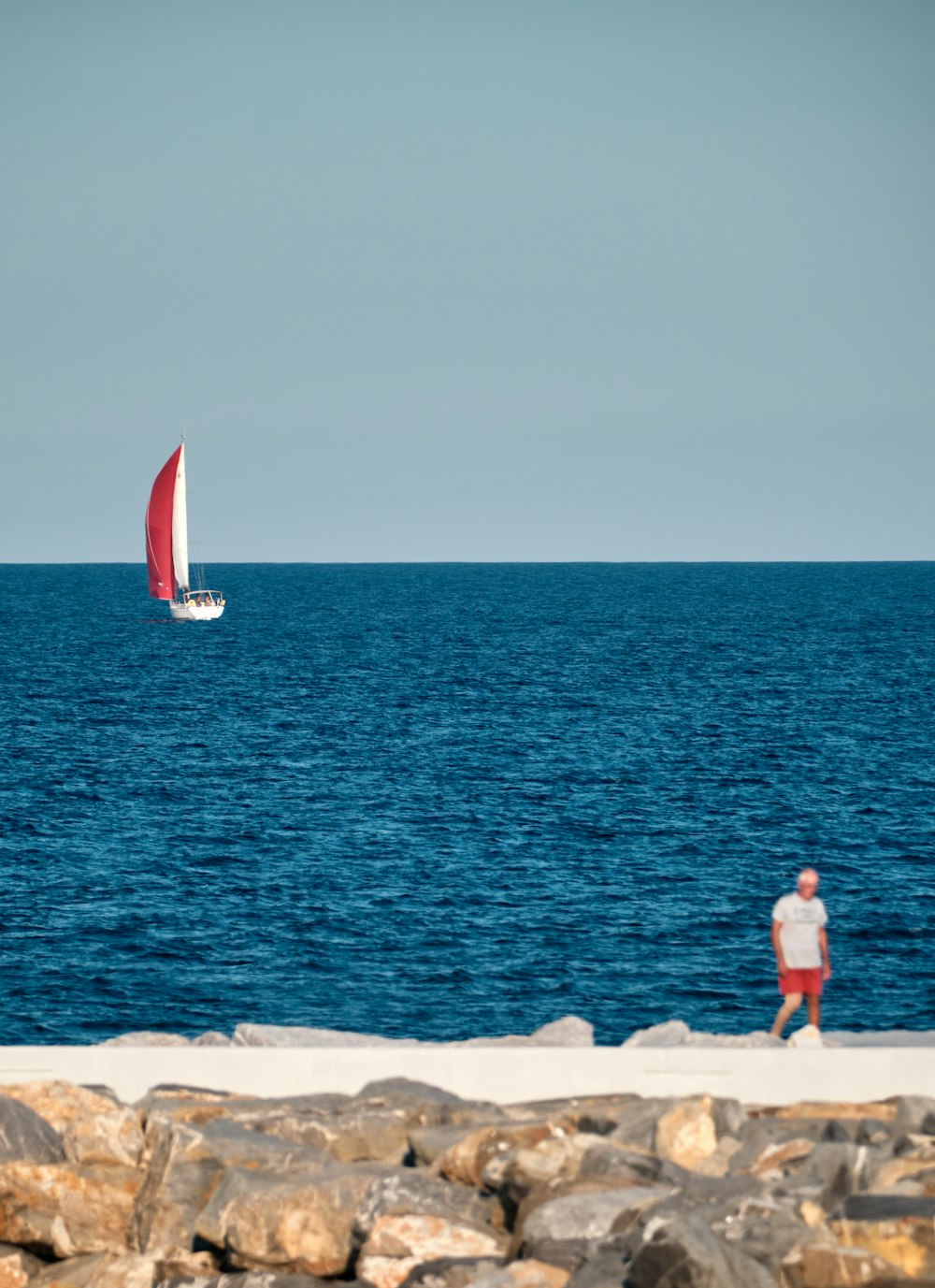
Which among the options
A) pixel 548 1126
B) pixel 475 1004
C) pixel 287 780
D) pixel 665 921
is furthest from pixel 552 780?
pixel 548 1126

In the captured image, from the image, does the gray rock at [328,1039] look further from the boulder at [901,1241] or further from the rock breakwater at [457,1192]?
the boulder at [901,1241]

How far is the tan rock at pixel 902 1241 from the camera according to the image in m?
9.57

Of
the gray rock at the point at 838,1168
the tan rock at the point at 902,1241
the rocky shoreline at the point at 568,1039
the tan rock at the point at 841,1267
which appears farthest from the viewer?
the rocky shoreline at the point at 568,1039

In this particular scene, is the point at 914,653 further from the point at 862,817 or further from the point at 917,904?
the point at 917,904

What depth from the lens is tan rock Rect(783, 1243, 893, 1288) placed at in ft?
31.0

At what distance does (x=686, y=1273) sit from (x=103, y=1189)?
200 inches

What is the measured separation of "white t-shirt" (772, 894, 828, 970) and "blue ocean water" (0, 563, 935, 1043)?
28.8ft

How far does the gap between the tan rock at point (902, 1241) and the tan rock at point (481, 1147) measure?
2.78 meters

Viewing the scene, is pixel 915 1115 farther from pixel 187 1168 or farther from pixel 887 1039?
pixel 187 1168

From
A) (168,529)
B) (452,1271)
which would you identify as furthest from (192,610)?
(452,1271)

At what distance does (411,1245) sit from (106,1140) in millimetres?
3110

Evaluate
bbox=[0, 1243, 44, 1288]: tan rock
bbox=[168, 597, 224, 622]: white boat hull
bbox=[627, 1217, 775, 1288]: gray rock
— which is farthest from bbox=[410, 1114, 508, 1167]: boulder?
bbox=[168, 597, 224, 622]: white boat hull

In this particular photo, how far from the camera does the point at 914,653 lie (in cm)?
9581

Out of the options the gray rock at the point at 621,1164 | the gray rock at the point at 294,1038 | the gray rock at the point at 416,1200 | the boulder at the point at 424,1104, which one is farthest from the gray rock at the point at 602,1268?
the gray rock at the point at 294,1038
